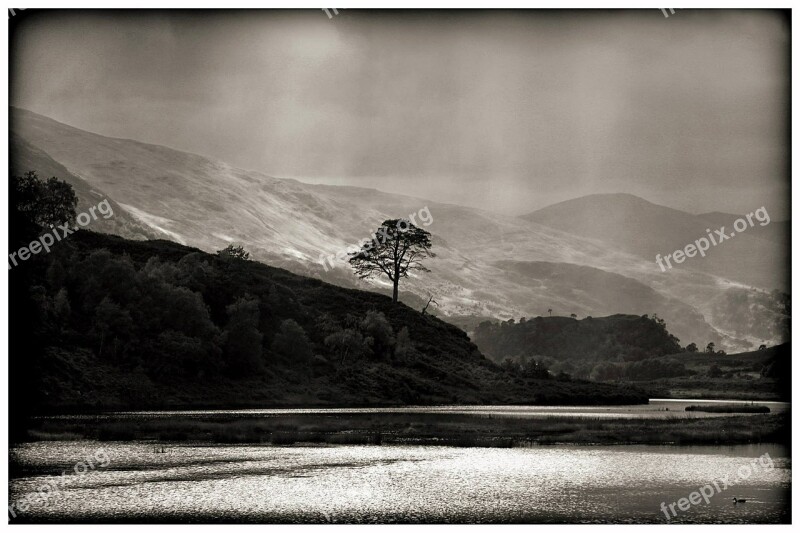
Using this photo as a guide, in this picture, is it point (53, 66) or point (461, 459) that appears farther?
point (53, 66)

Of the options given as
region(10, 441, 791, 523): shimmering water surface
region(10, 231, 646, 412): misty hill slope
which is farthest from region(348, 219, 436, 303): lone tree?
region(10, 441, 791, 523): shimmering water surface

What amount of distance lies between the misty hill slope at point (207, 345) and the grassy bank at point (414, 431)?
76.3ft

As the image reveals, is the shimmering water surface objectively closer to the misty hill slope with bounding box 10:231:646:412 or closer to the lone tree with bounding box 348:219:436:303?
the misty hill slope with bounding box 10:231:646:412

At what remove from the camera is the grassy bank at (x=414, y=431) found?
6762cm

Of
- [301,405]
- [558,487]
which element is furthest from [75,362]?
[558,487]

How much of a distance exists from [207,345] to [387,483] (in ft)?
246

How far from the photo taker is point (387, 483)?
47.9 m

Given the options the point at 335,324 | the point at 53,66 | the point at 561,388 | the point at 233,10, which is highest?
the point at 53,66

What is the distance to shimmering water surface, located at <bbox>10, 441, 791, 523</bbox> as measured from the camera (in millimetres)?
40000

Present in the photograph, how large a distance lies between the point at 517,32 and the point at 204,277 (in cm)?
8067

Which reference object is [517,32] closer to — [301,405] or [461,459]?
[461,459]

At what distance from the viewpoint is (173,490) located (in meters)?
44.4

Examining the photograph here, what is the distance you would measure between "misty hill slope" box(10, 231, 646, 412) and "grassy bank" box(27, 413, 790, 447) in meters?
23.2

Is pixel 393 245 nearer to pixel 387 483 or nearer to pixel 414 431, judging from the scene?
pixel 414 431
